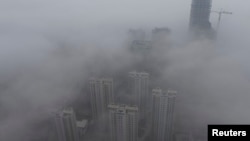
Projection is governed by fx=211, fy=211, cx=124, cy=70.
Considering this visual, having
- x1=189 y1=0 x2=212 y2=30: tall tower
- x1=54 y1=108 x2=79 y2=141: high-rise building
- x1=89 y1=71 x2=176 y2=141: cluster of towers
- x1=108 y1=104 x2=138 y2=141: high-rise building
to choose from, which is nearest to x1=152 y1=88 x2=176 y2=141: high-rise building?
x1=89 y1=71 x2=176 y2=141: cluster of towers

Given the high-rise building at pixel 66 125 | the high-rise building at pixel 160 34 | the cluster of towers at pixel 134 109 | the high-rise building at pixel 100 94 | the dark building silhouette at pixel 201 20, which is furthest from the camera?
the high-rise building at pixel 160 34

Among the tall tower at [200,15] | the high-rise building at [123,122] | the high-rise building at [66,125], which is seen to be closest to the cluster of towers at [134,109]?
the high-rise building at [123,122]

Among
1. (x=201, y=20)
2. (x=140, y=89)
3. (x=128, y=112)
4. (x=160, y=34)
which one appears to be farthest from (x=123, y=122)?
(x=201, y=20)

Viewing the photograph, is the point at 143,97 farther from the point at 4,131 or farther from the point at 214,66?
the point at 4,131

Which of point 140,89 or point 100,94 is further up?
point 140,89

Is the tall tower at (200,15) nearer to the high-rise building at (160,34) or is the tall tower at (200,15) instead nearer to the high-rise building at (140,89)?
the high-rise building at (160,34)

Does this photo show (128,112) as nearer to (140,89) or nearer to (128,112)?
(128,112)

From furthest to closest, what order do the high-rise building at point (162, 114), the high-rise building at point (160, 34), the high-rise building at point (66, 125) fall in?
the high-rise building at point (160, 34) → the high-rise building at point (162, 114) → the high-rise building at point (66, 125)
